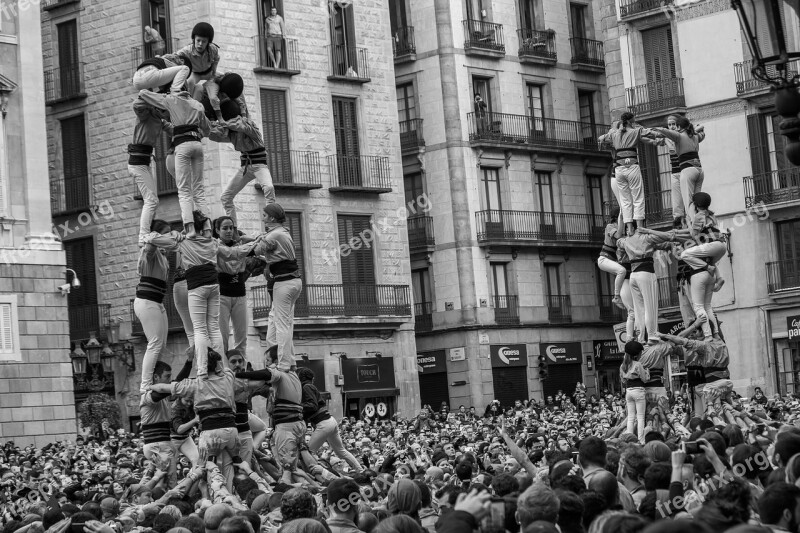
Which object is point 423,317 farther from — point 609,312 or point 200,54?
point 200,54

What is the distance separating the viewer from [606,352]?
203 ft

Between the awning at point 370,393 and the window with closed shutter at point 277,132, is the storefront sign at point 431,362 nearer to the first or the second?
Result: the awning at point 370,393

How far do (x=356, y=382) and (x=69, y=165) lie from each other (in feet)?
43.0

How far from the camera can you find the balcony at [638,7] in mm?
55531

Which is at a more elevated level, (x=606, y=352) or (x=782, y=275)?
(x=782, y=275)

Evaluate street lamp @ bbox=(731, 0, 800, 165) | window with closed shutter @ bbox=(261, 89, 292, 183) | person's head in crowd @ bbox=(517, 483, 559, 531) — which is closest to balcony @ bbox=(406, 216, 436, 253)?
window with closed shutter @ bbox=(261, 89, 292, 183)

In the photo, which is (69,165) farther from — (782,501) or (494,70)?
(782,501)

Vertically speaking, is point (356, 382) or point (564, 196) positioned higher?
point (564, 196)

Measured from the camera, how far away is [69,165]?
5288 cm

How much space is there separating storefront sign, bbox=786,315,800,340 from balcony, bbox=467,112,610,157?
45.0 feet

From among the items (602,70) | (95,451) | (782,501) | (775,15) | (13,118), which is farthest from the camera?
(602,70)

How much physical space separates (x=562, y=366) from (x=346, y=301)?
40.0 ft

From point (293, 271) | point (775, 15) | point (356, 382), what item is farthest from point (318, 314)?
point (775, 15)

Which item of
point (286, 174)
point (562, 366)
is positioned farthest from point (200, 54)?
point (562, 366)
